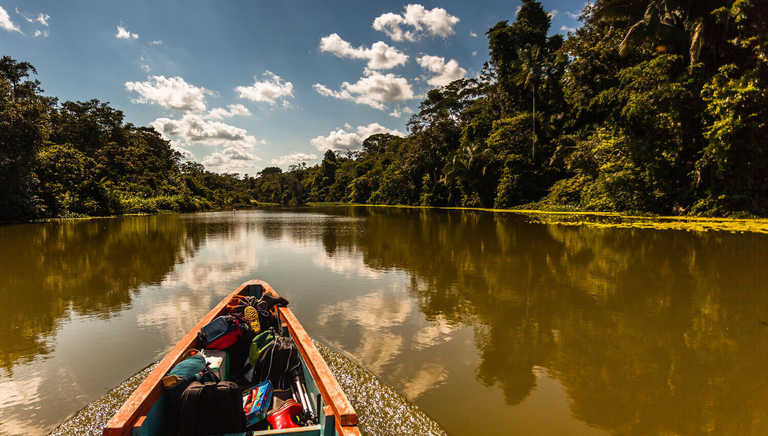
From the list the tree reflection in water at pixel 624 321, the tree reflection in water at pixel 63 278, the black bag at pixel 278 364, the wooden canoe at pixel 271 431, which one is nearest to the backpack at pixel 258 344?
the black bag at pixel 278 364

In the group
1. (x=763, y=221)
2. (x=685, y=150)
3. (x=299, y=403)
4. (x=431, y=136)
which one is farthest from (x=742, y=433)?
(x=431, y=136)

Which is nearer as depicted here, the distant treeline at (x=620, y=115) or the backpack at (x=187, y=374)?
the backpack at (x=187, y=374)

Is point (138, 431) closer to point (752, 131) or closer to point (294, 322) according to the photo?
point (294, 322)

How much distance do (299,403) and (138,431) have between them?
1015 millimetres

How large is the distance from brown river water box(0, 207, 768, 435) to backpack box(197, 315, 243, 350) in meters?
0.91

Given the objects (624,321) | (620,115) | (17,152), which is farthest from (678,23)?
(17,152)

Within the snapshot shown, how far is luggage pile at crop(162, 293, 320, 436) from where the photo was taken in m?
2.04

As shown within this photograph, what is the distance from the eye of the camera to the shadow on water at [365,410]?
7.95 ft

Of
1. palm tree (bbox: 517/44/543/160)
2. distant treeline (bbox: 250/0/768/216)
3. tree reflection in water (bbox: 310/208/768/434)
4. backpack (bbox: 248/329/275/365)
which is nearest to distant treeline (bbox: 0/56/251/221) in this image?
tree reflection in water (bbox: 310/208/768/434)

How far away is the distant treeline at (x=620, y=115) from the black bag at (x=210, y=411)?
18.3 m

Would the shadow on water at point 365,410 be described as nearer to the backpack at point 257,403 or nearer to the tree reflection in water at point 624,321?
the backpack at point 257,403

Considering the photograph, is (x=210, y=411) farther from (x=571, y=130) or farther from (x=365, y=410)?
(x=571, y=130)

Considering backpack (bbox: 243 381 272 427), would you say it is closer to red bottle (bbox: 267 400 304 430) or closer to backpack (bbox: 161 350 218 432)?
red bottle (bbox: 267 400 304 430)

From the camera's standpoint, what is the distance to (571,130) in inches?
980
